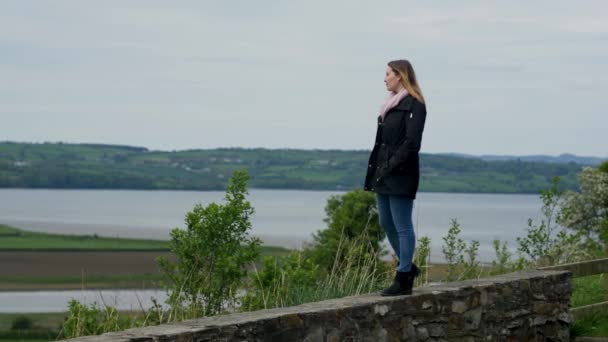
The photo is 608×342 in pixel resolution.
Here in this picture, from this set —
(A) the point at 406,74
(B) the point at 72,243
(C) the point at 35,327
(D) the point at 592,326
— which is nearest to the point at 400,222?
(A) the point at 406,74

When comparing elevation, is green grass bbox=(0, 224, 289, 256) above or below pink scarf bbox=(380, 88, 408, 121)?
below

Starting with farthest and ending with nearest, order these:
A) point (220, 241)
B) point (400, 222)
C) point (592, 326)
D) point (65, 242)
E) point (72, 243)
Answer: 1. point (65, 242)
2. point (72, 243)
3. point (220, 241)
4. point (592, 326)
5. point (400, 222)

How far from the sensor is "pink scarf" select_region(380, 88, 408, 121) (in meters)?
8.04

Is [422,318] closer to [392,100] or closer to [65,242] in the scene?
[392,100]

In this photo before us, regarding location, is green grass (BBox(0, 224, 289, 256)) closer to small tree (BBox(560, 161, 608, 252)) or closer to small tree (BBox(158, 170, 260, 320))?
small tree (BBox(560, 161, 608, 252))

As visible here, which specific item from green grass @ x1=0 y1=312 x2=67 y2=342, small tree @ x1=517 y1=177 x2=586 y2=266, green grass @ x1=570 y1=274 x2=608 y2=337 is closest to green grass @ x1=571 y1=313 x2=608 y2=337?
green grass @ x1=570 y1=274 x2=608 y2=337

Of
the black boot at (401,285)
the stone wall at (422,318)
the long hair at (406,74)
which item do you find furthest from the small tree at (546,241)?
the long hair at (406,74)

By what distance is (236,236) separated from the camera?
12.2 metres

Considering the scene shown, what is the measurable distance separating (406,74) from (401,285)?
5.36 feet

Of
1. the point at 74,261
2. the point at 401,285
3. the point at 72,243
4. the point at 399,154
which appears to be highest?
the point at 399,154

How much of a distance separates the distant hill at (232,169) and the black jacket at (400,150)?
140625mm

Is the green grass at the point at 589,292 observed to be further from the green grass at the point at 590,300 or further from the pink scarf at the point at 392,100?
the pink scarf at the point at 392,100

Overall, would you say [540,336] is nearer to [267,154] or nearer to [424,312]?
[424,312]

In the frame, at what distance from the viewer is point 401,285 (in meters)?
8.36
